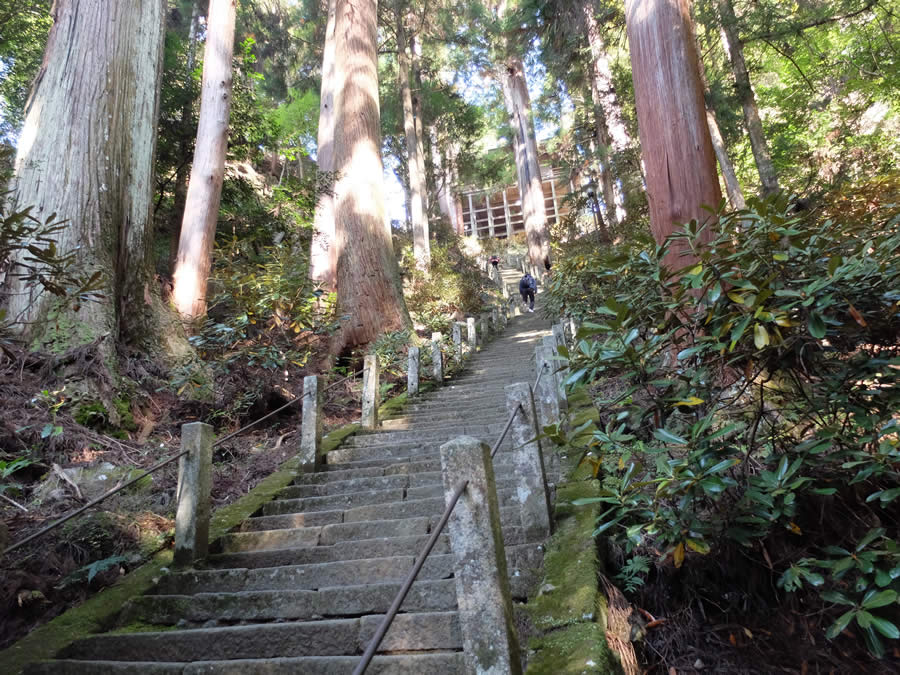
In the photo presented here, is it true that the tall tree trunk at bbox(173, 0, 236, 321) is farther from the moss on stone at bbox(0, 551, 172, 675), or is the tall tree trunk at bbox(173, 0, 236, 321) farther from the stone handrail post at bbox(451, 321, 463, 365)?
the moss on stone at bbox(0, 551, 172, 675)

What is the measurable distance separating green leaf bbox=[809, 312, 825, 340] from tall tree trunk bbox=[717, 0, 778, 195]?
8134 mm

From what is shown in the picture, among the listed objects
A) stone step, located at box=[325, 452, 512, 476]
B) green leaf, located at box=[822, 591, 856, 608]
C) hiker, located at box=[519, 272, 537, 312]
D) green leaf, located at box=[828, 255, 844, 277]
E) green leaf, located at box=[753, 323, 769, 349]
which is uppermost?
hiker, located at box=[519, 272, 537, 312]

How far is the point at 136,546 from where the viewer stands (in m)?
4.19

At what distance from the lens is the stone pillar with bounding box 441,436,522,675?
7.45 ft

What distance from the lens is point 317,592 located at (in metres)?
3.40

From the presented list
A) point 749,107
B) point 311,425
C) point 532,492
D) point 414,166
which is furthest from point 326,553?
point 414,166

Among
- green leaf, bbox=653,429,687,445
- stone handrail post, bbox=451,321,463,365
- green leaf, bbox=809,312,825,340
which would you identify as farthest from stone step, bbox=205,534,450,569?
stone handrail post, bbox=451,321,463,365

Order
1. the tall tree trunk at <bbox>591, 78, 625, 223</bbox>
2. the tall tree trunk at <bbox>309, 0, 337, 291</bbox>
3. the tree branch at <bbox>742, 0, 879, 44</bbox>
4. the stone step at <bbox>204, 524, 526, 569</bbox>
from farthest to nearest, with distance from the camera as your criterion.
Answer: the tall tree trunk at <bbox>591, 78, 625, 223</bbox>
the tall tree trunk at <bbox>309, 0, 337, 291</bbox>
the tree branch at <bbox>742, 0, 879, 44</bbox>
the stone step at <bbox>204, 524, 526, 569</bbox>

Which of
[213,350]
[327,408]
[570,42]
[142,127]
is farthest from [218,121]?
[570,42]

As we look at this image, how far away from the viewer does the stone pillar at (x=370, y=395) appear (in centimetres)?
705

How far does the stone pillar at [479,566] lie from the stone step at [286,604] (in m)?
0.95

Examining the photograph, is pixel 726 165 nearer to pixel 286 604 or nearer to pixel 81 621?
pixel 286 604

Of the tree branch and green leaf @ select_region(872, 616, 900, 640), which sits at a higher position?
the tree branch

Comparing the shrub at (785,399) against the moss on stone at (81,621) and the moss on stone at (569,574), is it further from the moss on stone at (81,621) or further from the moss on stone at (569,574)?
the moss on stone at (81,621)
